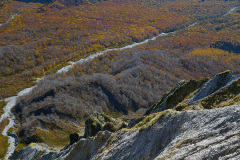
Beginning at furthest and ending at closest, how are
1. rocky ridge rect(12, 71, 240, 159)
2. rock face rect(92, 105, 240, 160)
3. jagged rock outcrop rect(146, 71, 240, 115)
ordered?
jagged rock outcrop rect(146, 71, 240, 115) < rocky ridge rect(12, 71, 240, 159) < rock face rect(92, 105, 240, 160)

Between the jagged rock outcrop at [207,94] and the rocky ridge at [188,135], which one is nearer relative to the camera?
the rocky ridge at [188,135]

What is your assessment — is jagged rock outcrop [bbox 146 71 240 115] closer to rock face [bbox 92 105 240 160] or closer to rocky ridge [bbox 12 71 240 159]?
rocky ridge [bbox 12 71 240 159]

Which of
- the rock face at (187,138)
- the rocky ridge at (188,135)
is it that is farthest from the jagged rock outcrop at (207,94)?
the rock face at (187,138)

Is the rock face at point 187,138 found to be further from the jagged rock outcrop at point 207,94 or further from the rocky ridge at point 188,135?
the jagged rock outcrop at point 207,94

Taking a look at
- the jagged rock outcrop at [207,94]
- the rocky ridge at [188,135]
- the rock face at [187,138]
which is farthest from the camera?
the jagged rock outcrop at [207,94]

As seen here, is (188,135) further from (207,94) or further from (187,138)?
(207,94)

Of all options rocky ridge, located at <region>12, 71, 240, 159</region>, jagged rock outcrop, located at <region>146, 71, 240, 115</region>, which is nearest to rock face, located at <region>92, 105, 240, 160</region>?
rocky ridge, located at <region>12, 71, 240, 159</region>

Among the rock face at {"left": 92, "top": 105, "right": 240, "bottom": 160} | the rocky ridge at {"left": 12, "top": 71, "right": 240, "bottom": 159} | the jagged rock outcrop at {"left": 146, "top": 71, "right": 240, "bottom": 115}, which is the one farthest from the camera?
the jagged rock outcrop at {"left": 146, "top": 71, "right": 240, "bottom": 115}

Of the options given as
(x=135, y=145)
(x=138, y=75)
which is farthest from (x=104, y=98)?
(x=135, y=145)
